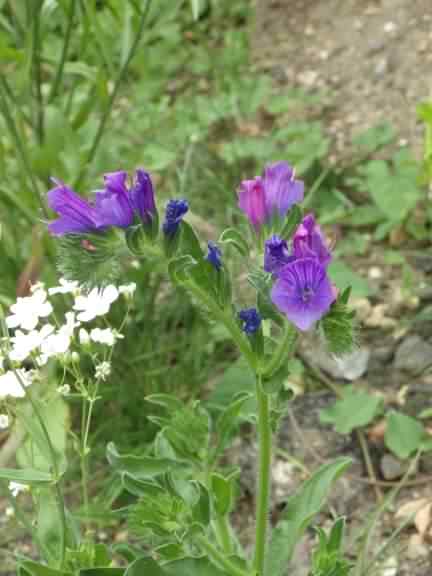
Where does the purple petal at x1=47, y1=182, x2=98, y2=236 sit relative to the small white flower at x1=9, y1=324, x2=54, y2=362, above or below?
above

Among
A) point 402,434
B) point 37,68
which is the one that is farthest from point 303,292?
point 37,68

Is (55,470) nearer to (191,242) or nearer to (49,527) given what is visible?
(49,527)

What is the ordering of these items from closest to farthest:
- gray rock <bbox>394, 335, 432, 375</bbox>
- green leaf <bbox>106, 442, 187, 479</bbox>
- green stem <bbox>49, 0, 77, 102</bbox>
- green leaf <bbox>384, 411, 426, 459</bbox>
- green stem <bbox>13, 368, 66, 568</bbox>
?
green stem <bbox>13, 368, 66, 568</bbox>
green leaf <bbox>106, 442, 187, 479</bbox>
green leaf <bbox>384, 411, 426, 459</bbox>
green stem <bbox>49, 0, 77, 102</bbox>
gray rock <bbox>394, 335, 432, 375</bbox>

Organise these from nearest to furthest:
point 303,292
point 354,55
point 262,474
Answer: point 303,292, point 262,474, point 354,55

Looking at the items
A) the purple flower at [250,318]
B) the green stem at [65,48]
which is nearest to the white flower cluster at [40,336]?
the purple flower at [250,318]

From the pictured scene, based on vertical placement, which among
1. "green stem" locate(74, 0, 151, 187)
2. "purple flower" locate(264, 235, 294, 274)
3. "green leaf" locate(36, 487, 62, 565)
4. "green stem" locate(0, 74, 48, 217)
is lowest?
"green leaf" locate(36, 487, 62, 565)

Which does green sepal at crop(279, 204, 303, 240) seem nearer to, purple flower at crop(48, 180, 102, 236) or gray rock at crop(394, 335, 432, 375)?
purple flower at crop(48, 180, 102, 236)

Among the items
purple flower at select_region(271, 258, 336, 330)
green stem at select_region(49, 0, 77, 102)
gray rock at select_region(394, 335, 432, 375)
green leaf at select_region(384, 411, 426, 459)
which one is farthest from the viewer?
gray rock at select_region(394, 335, 432, 375)

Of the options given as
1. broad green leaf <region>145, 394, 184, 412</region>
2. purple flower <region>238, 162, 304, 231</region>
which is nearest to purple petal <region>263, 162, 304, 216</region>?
A: purple flower <region>238, 162, 304, 231</region>

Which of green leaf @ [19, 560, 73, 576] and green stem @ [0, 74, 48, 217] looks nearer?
green leaf @ [19, 560, 73, 576]
